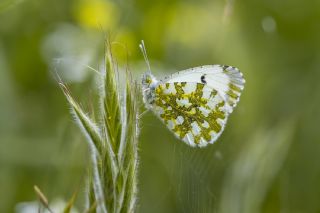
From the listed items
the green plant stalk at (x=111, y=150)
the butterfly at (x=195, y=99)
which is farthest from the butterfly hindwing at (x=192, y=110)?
the green plant stalk at (x=111, y=150)

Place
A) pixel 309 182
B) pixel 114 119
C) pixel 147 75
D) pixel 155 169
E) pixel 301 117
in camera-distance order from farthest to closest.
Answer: pixel 301 117, pixel 155 169, pixel 309 182, pixel 147 75, pixel 114 119

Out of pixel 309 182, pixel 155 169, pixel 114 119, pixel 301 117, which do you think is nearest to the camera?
pixel 114 119

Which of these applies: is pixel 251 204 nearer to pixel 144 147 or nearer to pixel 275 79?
pixel 144 147

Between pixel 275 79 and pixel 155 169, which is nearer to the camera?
pixel 155 169

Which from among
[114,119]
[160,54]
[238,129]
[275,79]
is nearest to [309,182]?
[238,129]

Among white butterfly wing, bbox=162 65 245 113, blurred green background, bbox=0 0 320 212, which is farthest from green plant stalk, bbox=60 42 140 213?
white butterfly wing, bbox=162 65 245 113

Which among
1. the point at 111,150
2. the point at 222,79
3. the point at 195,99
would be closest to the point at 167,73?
the point at 222,79

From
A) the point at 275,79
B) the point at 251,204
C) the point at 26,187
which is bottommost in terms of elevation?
the point at 251,204

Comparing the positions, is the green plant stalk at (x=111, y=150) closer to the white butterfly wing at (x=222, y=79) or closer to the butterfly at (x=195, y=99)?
the butterfly at (x=195, y=99)
